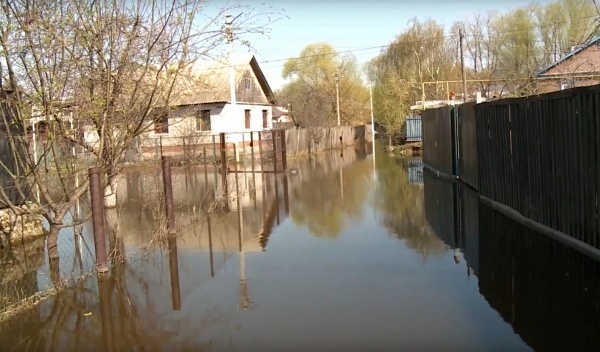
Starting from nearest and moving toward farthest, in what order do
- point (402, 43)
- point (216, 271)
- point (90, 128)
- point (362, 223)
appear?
1. point (216, 271)
2. point (90, 128)
3. point (362, 223)
4. point (402, 43)

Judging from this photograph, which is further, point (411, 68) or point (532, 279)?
point (411, 68)

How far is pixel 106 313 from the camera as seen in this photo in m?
5.89

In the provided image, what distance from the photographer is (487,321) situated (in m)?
5.05

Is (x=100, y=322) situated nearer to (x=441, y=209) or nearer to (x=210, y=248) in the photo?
(x=210, y=248)

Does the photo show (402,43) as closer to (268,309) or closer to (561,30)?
(561,30)

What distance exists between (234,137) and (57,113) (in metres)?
25.2

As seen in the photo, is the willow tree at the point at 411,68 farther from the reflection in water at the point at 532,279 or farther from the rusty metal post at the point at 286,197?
the reflection in water at the point at 532,279

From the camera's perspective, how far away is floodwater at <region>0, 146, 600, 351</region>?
486 cm

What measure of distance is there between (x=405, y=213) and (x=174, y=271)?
17.9 feet

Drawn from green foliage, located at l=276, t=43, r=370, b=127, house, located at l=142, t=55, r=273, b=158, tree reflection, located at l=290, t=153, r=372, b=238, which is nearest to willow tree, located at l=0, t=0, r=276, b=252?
tree reflection, located at l=290, t=153, r=372, b=238

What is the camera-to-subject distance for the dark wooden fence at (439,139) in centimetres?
1602

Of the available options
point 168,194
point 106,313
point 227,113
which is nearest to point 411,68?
point 227,113

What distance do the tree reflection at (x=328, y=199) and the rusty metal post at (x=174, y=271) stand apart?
2.34 meters

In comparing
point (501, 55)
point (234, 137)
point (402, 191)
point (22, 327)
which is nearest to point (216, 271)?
point (22, 327)
